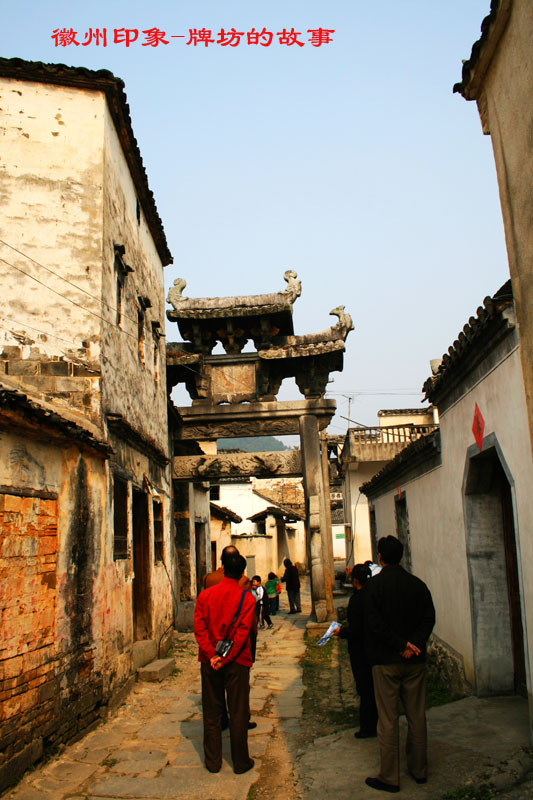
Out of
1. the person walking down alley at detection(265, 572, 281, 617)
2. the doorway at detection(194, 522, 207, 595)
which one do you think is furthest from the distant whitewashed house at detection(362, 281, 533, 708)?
the doorway at detection(194, 522, 207, 595)

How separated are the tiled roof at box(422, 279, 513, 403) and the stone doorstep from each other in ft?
17.5

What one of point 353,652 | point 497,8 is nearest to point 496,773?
point 353,652

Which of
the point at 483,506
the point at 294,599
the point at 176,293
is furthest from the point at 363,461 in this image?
the point at 483,506

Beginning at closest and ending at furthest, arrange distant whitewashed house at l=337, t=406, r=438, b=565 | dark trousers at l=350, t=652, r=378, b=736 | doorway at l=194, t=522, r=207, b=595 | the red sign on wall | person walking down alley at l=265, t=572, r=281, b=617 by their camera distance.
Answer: dark trousers at l=350, t=652, r=378, b=736 → the red sign on wall → person walking down alley at l=265, t=572, r=281, b=617 → doorway at l=194, t=522, r=207, b=595 → distant whitewashed house at l=337, t=406, r=438, b=565

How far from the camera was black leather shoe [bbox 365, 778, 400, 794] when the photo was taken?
4500mm

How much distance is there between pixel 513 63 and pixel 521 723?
5.12 metres

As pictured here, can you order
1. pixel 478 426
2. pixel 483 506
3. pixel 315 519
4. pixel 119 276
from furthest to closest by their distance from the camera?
1. pixel 315 519
2. pixel 119 276
3. pixel 483 506
4. pixel 478 426

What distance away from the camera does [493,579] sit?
21.6 feet

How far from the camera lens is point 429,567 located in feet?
29.7

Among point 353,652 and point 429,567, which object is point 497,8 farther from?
point 429,567

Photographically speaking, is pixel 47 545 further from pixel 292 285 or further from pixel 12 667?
pixel 292 285

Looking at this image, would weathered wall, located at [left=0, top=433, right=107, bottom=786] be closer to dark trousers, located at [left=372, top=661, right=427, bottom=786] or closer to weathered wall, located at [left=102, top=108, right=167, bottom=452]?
weathered wall, located at [left=102, top=108, right=167, bottom=452]

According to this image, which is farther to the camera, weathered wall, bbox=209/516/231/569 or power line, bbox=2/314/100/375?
weathered wall, bbox=209/516/231/569

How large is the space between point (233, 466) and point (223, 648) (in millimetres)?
8340
